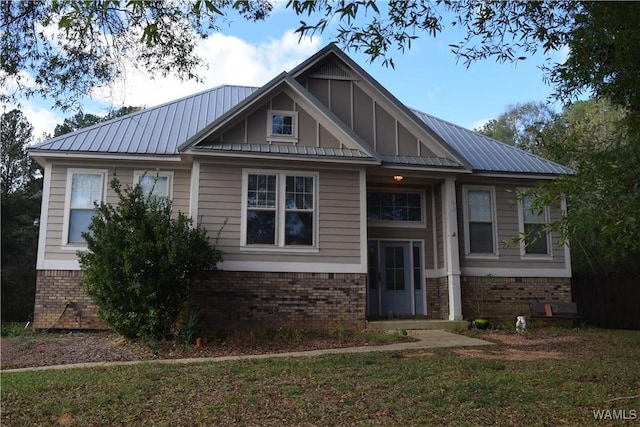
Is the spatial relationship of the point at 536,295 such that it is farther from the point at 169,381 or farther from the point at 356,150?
the point at 169,381

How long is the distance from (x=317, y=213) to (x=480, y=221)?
459 centimetres

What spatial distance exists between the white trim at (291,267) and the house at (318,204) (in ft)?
0.08

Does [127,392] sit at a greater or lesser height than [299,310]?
lesser

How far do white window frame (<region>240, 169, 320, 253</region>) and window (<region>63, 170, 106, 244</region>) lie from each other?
3.46 meters

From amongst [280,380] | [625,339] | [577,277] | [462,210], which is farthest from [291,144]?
[577,277]

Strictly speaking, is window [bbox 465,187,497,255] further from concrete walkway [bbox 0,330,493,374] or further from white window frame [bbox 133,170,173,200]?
white window frame [bbox 133,170,173,200]

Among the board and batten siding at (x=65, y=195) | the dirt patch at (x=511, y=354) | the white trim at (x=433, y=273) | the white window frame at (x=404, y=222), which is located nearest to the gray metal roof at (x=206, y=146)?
the board and batten siding at (x=65, y=195)

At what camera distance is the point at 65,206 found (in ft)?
41.5

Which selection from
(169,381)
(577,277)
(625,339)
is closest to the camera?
(169,381)

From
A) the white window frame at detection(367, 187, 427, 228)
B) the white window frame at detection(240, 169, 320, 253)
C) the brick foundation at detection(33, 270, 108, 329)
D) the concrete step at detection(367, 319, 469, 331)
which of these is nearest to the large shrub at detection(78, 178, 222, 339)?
the white window frame at detection(240, 169, 320, 253)

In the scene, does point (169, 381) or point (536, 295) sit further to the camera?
point (536, 295)

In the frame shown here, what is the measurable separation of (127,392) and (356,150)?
25.7ft

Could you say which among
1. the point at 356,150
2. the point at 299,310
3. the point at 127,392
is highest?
the point at 356,150

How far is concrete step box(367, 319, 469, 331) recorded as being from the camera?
12.2 meters
